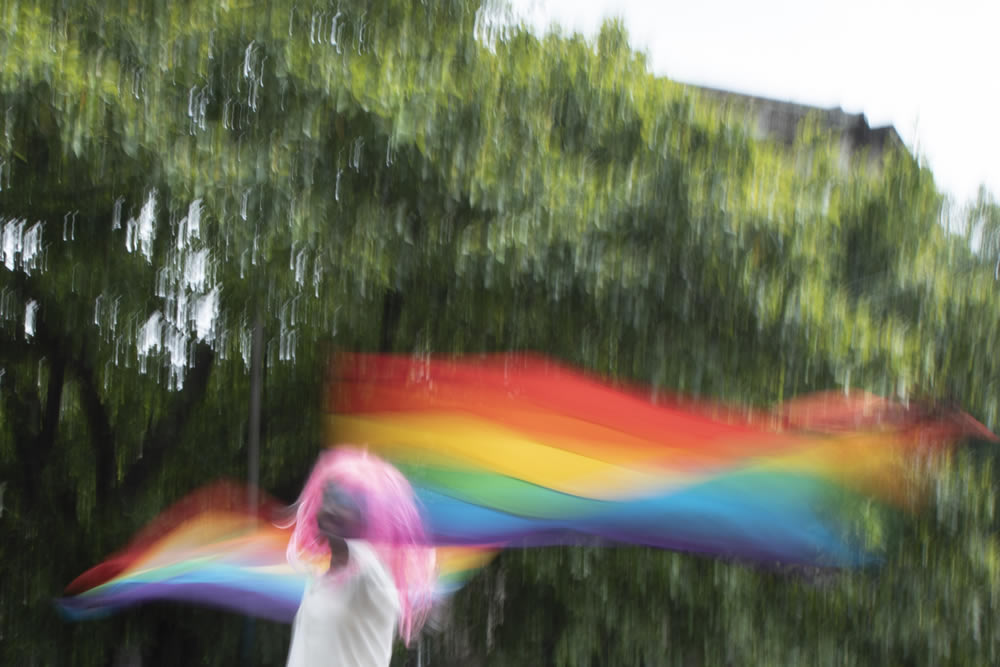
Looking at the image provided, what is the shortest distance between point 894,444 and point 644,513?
2.82 metres

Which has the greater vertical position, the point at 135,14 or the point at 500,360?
the point at 135,14

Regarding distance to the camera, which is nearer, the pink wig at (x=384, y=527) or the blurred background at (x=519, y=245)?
the pink wig at (x=384, y=527)

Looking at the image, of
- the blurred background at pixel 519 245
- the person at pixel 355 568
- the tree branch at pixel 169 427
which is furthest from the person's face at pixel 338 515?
the tree branch at pixel 169 427

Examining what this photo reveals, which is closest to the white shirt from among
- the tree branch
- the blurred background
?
the blurred background

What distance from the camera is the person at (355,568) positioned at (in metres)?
3.13

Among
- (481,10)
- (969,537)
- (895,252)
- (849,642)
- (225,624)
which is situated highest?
(481,10)

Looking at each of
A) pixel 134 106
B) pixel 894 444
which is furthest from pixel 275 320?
pixel 894 444

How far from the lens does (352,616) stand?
314cm

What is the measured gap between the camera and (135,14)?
582 cm

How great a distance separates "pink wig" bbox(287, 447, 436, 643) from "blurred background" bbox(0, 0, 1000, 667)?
8.18 ft

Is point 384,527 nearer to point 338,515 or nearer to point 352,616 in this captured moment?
point 338,515

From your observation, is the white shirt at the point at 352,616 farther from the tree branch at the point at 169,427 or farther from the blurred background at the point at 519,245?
the tree branch at the point at 169,427

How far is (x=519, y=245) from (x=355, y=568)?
2.93 meters

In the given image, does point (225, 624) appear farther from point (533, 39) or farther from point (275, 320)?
point (533, 39)
